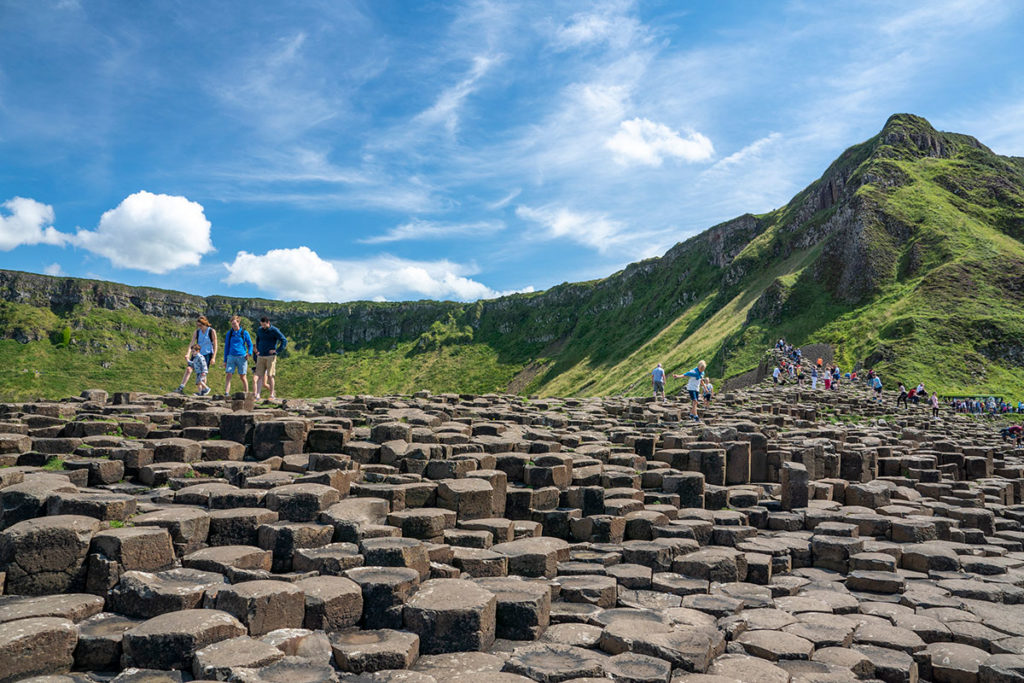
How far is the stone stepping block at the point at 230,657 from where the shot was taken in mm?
4375

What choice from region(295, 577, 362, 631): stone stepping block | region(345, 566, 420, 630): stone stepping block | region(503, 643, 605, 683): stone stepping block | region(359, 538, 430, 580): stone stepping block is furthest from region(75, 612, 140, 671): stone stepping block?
region(503, 643, 605, 683): stone stepping block

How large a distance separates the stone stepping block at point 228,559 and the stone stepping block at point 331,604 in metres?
0.68

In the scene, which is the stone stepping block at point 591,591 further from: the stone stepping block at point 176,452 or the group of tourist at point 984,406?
the group of tourist at point 984,406

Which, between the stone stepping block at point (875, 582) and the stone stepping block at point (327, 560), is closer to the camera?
the stone stepping block at point (327, 560)

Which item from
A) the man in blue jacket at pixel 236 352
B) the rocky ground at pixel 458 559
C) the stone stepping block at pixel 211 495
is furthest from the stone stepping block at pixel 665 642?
the man in blue jacket at pixel 236 352

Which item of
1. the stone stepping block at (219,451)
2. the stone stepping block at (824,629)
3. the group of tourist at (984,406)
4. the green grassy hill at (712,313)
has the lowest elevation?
the stone stepping block at (824,629)

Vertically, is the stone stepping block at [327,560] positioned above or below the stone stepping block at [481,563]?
above

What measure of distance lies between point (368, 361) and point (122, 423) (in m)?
106

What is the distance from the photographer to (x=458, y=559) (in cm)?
693

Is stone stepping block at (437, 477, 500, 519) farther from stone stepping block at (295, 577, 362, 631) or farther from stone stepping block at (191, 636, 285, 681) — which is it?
stone stepping block at (191, 636, 285, 681)

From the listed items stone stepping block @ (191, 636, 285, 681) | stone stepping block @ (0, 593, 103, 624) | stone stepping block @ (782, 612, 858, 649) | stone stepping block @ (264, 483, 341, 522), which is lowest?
stone stepping block @ (782, 612, 858, 649)

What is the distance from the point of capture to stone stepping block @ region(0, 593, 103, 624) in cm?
486

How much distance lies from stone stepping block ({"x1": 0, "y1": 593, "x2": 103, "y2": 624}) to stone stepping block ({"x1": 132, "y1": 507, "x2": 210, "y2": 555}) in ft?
2.94

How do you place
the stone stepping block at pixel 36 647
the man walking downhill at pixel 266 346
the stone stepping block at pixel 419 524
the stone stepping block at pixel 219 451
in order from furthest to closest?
the man walking downhill at pixel 266 346, the stone stepping block at pixel 219 451, the stone stepping block at pixel 419 524, the stone stepping block at pixel 36 647
